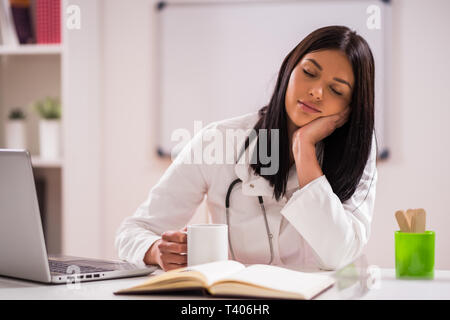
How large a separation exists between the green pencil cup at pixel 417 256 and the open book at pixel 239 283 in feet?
0.67

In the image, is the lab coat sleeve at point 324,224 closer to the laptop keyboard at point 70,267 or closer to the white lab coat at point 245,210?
the white lab coat at point 245,210

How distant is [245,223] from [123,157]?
3.89 feet

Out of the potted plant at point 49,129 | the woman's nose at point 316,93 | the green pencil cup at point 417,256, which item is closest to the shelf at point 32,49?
the potted plant at point 49,129

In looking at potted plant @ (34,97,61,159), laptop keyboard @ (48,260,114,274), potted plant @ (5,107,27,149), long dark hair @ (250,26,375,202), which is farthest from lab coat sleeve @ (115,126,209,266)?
potted plant @ (5,107,27,149)

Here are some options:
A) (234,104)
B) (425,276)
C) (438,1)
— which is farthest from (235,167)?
(438,1)

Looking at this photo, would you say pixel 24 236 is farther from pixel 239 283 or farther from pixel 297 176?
pixel 297 176

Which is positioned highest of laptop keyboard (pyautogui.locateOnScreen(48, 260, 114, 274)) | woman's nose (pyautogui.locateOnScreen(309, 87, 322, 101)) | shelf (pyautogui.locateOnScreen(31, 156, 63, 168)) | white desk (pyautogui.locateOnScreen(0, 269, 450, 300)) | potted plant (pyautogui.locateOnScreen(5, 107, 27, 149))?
woman's nose (pyautogui.locateOnScreen(309, 87, 322, 101))

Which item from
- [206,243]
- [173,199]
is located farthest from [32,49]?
[206,243]

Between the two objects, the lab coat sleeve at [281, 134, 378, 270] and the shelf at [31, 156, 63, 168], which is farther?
the shelf at [31, 156, 63, 168]

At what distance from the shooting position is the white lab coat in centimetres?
121

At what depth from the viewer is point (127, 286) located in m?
0.95

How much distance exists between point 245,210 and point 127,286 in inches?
19.2

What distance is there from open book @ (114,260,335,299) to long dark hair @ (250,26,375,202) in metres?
0.43

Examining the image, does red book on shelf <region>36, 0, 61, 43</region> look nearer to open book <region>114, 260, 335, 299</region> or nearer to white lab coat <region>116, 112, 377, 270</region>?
white lab coat <region>116, 112, 377, 270</region>
